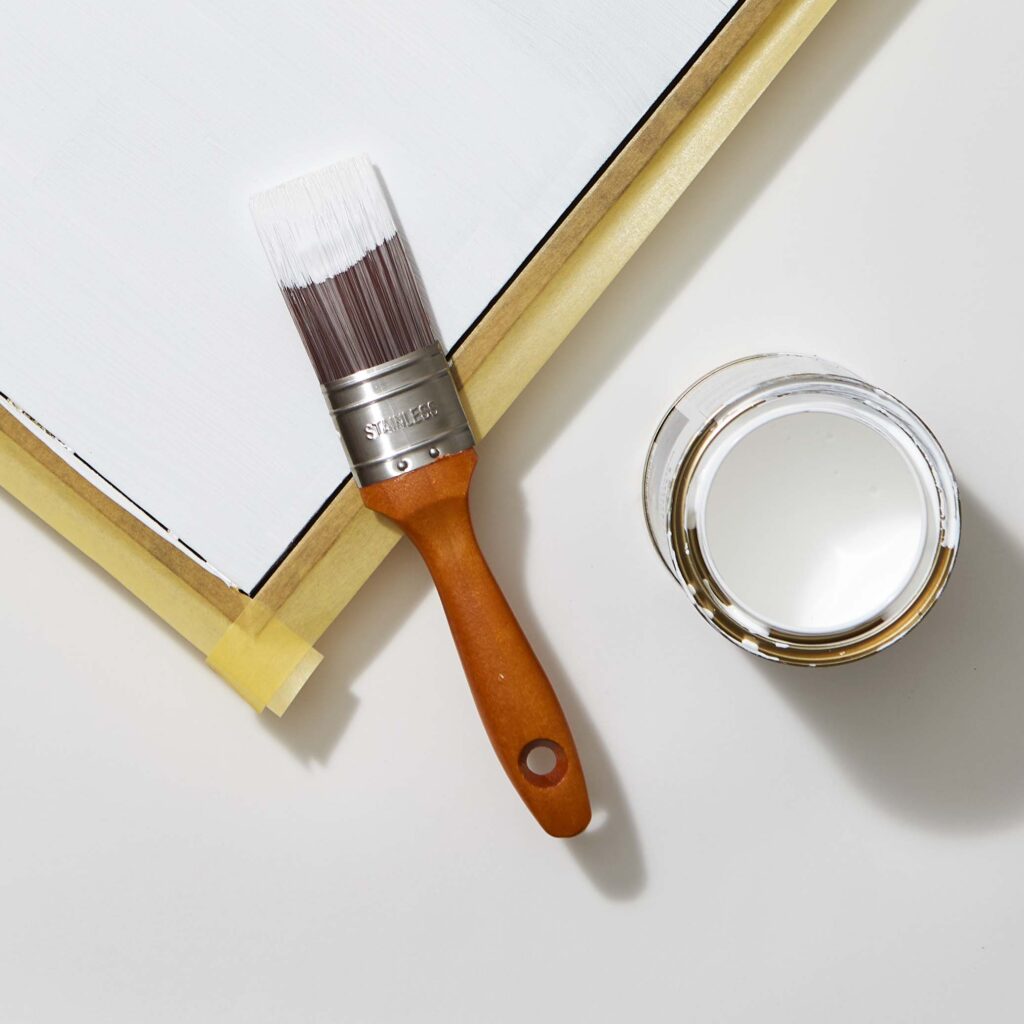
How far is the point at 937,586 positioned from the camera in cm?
41

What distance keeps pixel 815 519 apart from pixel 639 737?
0.54 ft

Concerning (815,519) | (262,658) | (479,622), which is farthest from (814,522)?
(262,658)

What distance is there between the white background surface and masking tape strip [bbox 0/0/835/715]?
0.02m

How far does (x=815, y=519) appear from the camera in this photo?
15.9 inches

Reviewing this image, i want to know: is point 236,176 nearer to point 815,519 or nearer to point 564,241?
point 564,241

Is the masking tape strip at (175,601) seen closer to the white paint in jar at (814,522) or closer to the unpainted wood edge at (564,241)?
the unpainted wood edge at (564,241)

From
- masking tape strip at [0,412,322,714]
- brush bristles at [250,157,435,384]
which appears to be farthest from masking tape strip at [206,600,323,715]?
brush bristles at [250,157,435,384]

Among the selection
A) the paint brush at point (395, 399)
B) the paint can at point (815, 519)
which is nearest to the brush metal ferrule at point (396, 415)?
the paint brush at point (395, 399)

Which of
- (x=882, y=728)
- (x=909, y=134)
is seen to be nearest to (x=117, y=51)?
(x=909, y=134)

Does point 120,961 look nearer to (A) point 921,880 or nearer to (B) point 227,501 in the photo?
(B) point 227,501


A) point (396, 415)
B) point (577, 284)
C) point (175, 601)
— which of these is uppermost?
point (577, 284)

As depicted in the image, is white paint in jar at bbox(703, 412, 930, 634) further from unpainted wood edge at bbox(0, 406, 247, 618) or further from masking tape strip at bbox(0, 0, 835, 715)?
unpainted wood edge at bbox(0, 406, 247, 618)

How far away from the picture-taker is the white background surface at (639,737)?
49cm

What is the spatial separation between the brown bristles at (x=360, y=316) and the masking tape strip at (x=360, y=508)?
44mm
